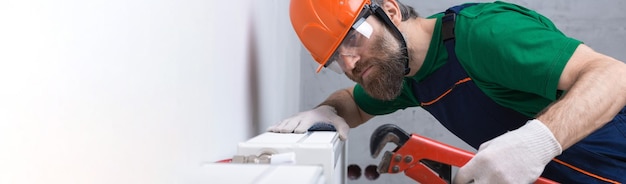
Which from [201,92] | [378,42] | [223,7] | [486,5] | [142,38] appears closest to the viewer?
[142,38]

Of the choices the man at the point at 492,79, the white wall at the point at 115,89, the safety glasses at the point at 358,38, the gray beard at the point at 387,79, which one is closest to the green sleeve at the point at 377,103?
the man at the point at 492,79

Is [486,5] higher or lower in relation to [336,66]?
higher

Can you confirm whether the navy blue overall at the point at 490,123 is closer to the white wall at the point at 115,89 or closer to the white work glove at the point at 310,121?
the white work glove at the point at 310,121

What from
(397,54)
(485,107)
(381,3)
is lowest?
(485,107)

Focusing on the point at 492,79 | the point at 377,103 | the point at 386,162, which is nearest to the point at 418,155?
the point at 386,162

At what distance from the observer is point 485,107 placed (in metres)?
1.48

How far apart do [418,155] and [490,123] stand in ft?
1.00

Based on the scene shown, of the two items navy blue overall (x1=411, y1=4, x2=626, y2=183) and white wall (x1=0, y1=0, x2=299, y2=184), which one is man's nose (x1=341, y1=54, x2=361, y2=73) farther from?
white wall (x1=0, y1=0, x2=299, y2=184)

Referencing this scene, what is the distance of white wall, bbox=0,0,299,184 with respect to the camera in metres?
0.42

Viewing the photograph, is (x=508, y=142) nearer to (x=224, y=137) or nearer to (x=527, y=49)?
(x=527, y=49)

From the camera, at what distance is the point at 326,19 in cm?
137

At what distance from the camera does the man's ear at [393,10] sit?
5.01ft

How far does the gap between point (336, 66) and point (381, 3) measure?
0.69 ft

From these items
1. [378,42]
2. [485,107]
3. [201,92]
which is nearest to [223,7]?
[201,92]
